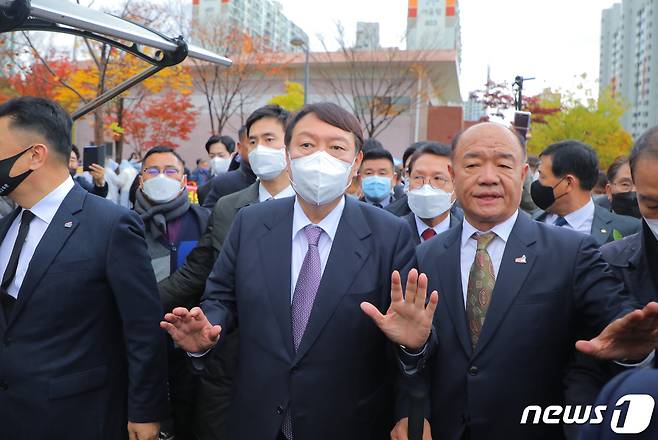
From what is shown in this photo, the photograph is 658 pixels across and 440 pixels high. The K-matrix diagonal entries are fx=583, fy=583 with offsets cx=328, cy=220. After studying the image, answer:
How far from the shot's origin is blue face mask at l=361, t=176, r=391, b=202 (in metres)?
5.52

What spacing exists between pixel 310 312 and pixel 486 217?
0.84 meters

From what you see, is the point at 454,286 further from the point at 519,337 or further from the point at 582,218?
the point at 582,218

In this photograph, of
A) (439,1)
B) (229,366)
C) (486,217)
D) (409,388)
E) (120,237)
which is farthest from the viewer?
(439,1)

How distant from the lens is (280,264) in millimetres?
2406

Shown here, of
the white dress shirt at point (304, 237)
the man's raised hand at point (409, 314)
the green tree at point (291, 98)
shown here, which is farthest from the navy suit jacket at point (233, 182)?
the green tree at point (291, 98)

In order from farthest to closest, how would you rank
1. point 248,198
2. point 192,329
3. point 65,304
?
point 248,198, point 65,304, point 192,329

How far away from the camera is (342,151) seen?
2607 mm

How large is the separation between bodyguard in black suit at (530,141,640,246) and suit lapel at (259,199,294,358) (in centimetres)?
266

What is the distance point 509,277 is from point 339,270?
26.6 inches

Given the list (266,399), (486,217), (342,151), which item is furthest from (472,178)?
(266,399)

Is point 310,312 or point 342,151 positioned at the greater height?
point 342,151

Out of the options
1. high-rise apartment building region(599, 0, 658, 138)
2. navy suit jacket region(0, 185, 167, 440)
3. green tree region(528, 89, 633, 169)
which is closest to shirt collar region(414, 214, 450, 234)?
navy suit jacket region(0, 185, 167, 440)

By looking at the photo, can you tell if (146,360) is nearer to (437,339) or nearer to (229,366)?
(229,366)

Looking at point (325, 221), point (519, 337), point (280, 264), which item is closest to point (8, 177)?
point (280, 264)
